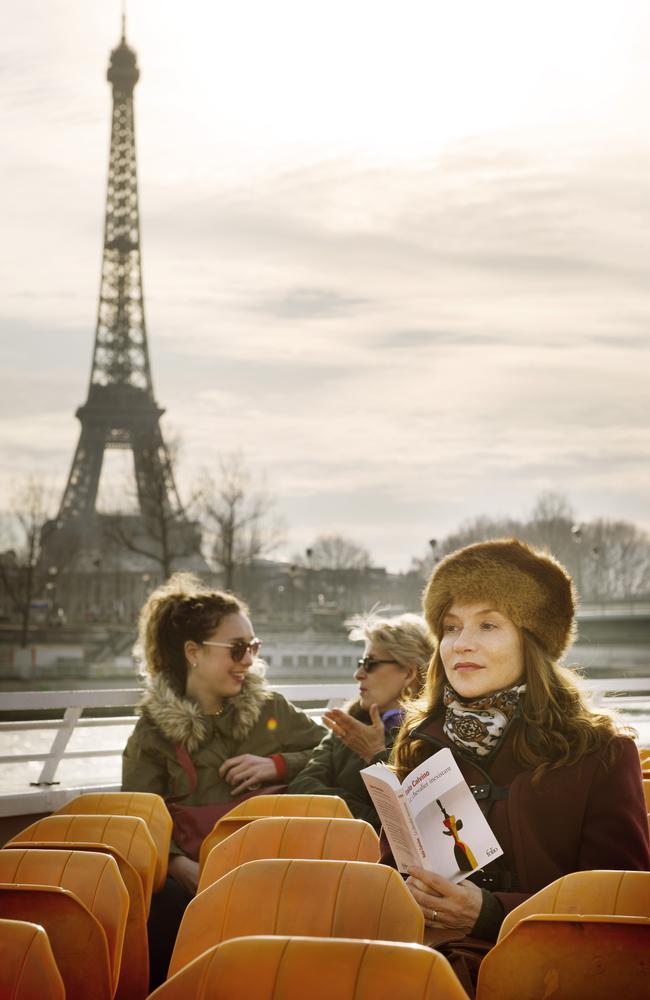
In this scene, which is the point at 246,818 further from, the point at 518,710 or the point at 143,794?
the point at 518,710

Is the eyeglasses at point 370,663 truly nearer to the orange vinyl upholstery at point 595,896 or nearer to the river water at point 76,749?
the orange vinyl upholstery at point 595,896

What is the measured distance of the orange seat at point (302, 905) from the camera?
313 cm

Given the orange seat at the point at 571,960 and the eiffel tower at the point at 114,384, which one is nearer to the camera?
the orange seat at the point at 571,960

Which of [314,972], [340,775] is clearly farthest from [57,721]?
[314,972]

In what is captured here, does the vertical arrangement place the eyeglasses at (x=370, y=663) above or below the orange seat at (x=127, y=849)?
above

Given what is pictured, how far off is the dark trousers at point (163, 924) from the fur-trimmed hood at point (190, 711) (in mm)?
755

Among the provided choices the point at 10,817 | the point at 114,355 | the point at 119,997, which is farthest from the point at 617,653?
the point at 119,997

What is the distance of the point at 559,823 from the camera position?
11.2ft

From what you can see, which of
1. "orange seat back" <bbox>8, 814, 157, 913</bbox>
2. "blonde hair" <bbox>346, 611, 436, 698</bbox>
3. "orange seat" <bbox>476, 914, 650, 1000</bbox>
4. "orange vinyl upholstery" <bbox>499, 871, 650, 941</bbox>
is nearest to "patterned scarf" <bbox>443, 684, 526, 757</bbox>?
"orange vinyl upholstery" <bbox>499, 871, 650, 941</bbox>

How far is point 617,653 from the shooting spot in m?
59.9

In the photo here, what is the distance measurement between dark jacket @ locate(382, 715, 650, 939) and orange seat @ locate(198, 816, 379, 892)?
1.95ft

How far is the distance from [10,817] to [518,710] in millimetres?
5275

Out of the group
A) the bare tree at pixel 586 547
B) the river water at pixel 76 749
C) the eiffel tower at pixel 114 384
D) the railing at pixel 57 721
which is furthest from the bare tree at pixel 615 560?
the railing at pixel 57 721

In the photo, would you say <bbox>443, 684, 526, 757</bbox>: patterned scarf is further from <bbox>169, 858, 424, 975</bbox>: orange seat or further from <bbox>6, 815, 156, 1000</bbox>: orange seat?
<bbox>6, 815, 156, 1000</bbox>: orange seat
